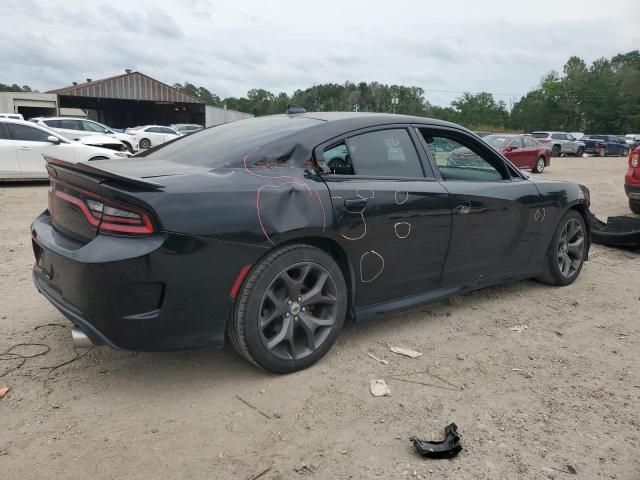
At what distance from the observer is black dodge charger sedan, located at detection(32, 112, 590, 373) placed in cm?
253

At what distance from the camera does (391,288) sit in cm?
342

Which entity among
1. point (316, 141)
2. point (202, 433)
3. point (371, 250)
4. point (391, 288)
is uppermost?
point (316, 141)

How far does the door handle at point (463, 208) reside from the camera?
3.66 meters

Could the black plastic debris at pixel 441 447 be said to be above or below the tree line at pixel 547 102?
below

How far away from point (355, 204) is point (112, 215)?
135cm

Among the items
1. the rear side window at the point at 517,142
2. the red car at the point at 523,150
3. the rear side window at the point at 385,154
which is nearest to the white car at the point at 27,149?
the rear side window at the point at 385,154

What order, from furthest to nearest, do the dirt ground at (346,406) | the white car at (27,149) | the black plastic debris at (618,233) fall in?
1. the white car at (27,149)
2. the black plastic debris at (618,233)
3. the dirt ground at (346,406)

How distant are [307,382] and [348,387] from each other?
0.77 feet

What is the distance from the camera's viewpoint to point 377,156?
3.41 meters

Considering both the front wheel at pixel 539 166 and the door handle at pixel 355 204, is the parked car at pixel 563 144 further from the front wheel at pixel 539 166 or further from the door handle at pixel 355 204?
the door handle at pixel 355 204

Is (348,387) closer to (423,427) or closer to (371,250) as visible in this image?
(423,427)

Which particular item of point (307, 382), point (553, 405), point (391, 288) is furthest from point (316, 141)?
point (553, 405)

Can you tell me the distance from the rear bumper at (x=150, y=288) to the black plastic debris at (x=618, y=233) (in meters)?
5.34

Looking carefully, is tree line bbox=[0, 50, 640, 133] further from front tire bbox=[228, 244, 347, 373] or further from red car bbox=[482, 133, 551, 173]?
front tire bbox=[228, 244, 347, 373]
